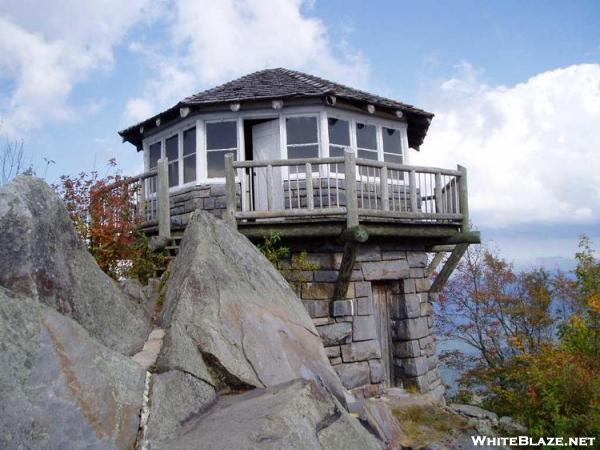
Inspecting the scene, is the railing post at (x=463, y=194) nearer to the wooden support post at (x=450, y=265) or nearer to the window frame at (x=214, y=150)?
the wooden support post at (x=450, y=265)

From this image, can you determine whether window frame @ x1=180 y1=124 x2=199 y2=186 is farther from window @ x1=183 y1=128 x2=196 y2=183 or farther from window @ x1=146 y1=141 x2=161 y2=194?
window @ x1=146 y1=141 x2=161 y2=194

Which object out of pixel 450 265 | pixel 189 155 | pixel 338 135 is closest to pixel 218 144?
pixel 189 155

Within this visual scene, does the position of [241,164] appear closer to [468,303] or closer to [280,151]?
[280,151]

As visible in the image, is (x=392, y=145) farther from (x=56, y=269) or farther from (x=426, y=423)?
(x=56, y=269)

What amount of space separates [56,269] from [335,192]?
6432 mm

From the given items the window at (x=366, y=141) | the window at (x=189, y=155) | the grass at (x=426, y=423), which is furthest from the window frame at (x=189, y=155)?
the grass at (x=426, y=423)

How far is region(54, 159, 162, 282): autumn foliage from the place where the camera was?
8.35 metres

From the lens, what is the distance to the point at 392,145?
11328mm

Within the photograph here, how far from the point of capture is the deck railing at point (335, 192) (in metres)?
8.24

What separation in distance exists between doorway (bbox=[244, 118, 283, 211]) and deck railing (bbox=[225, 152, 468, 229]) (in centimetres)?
2

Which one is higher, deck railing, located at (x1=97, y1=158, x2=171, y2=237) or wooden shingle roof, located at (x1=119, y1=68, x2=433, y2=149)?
wooden shingle roof, located at (x1=119, y1=68, x2=433, y2=149)

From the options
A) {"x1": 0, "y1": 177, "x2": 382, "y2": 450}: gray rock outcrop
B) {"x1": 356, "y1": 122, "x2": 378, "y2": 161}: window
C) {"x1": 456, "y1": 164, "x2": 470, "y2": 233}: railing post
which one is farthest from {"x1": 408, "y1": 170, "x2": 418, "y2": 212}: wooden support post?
{"x1": 0, "y1": 177, "x2": 382, "y2": 450}: gray rock outcrop

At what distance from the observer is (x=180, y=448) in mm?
3088

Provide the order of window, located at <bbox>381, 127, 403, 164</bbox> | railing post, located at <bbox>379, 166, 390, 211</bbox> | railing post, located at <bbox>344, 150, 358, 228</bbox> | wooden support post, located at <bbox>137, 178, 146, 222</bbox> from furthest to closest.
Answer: window, located at <bbox>381, 127, 403, 164</bbox>, wooden support post, located at <bbox>137, 178, 146, 222</bbox>, railing post, located at <bbox>379, 166, 390, 211</bbox>, railing post, located at <bbox>344, 150, 358, 228</bbox>
